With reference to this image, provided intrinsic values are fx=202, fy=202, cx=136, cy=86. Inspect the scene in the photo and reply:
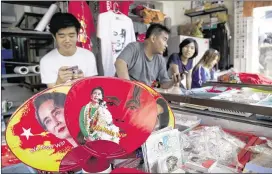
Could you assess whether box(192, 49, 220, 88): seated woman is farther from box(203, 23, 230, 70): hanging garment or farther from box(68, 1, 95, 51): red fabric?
box(68, 1, 95, 51): red fabric

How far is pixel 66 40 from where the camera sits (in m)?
1.03

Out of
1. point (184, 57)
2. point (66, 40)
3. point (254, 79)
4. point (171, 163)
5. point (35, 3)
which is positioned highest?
point (35, 3)

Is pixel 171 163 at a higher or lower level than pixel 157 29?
lower

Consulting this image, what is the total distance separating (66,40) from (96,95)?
0.72 metres

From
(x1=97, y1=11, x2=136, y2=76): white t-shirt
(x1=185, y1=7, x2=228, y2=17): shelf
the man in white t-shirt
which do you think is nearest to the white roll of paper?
the man in white t-shirt

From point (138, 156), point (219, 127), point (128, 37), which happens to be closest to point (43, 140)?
point (138, 156)

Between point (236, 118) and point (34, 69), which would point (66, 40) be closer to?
point (34, 69)

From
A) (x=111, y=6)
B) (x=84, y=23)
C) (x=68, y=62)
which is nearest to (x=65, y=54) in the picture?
(x=68, y=62)

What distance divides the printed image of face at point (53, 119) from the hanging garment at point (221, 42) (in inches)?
31.1

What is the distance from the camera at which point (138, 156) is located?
16.1 inches

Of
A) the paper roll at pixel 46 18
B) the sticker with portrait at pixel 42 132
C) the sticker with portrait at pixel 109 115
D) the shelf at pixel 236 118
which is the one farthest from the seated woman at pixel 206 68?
the paper roll at pixel 46 18

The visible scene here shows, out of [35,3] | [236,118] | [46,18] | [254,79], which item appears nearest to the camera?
[236,118]

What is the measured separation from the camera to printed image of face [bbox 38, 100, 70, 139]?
389 mm

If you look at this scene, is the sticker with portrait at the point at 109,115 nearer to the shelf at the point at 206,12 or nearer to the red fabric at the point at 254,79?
the red fabric at the point at 254,79
